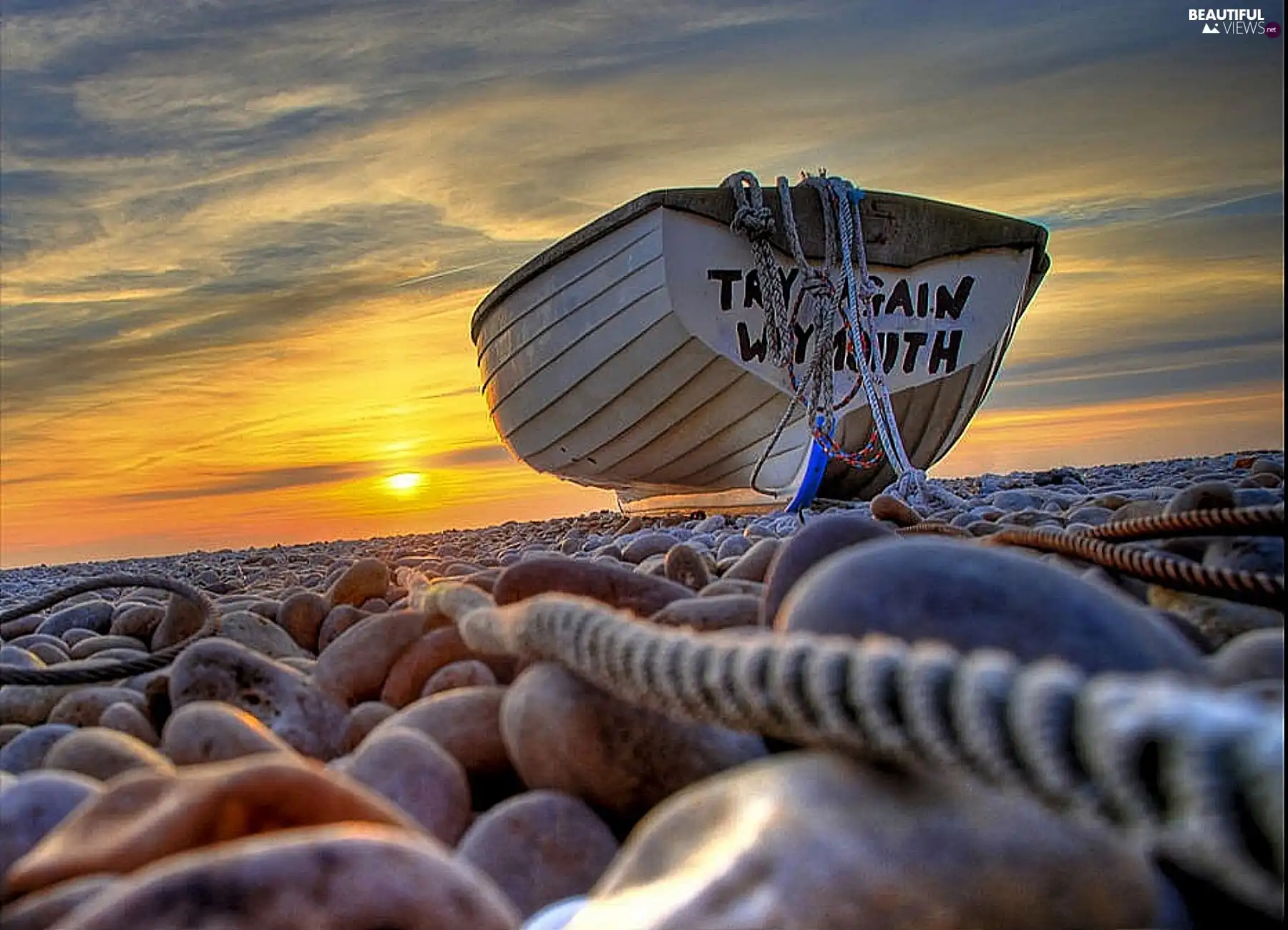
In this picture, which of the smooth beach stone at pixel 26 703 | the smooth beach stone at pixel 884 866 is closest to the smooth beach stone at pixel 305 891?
the smooth beach stone at pixel 884 866

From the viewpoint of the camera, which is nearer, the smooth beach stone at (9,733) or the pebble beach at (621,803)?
the pebble beach at (621,803)

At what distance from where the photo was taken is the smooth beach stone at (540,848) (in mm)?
1001

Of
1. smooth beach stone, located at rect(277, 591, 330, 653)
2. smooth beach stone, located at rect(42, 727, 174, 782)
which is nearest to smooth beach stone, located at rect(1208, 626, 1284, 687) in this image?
smooth beach stone, located at rect(42, 727, 174, 782)

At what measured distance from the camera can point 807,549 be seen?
5.30 feet

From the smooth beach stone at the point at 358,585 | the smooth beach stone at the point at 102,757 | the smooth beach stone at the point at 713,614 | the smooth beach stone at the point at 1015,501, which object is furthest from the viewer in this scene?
the smooth beach stone at the point at 1015,501

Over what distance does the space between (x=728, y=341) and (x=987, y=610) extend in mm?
6823

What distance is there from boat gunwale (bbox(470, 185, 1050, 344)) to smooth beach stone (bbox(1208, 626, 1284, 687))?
6.80 m

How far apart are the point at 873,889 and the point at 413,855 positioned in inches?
12.0

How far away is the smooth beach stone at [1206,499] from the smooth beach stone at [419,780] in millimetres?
1495

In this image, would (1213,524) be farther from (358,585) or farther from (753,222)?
(753,222)

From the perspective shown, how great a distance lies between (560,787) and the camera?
3.75ft

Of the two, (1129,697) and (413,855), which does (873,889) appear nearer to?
(1129,697)

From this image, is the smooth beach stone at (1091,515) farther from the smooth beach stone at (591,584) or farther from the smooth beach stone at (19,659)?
the smooth beach stone at (19,659)

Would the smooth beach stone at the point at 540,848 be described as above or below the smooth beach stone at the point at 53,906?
below
